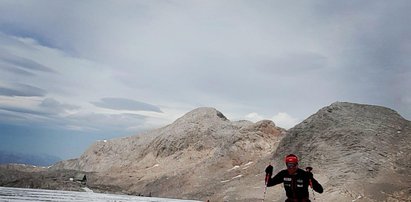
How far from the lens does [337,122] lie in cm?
4666

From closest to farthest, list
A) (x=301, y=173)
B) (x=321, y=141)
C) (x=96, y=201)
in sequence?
(x=301, y=173)
(x=96, y=201)
(x=321, y=141)

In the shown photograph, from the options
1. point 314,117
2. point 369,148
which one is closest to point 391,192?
point 369,148

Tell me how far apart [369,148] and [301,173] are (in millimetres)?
32657

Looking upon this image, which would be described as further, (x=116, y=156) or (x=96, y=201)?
(x=116, y=156)

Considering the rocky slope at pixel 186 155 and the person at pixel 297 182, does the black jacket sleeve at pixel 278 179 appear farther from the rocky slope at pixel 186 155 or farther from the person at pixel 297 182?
the rocky slope at pixel 186 155

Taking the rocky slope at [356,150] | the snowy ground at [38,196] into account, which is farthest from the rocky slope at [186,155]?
the snowy ground at [38,196]

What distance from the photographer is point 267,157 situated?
5131 centimetres

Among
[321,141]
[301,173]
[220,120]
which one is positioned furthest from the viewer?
[220,120]

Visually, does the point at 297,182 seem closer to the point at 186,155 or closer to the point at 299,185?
the point at 299,185

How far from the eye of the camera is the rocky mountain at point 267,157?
35250 millimetres

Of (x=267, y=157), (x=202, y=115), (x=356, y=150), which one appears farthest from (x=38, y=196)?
(x=202, y=115)

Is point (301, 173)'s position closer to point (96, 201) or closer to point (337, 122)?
point (96, 201)

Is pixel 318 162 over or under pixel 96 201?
over

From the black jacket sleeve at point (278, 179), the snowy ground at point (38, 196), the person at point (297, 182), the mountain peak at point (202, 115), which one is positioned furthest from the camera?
the mountain peak at point (202, 115)
